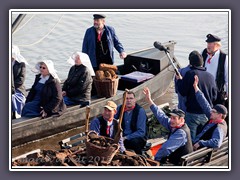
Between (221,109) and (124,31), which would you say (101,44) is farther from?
(221,109)

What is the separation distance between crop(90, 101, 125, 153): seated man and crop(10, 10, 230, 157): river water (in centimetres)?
126

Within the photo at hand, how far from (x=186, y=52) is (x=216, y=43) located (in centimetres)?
72

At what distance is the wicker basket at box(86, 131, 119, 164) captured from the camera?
13.5 m

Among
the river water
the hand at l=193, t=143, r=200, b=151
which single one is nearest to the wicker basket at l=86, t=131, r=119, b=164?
the hand at l=193, t=143, r=200, b=151

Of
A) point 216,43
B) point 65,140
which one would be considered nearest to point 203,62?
point 216,43

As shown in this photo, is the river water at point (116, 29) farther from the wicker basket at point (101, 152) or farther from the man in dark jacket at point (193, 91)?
the wicker basket at point (101, 152)

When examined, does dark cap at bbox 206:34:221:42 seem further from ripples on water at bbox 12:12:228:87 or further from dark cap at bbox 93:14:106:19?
dark cap at bbox 93:14:106:19

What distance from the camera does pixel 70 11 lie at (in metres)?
14.1

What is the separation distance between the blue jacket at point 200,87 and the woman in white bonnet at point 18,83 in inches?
95.8

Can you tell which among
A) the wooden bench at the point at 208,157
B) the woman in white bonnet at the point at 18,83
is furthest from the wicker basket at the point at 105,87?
the wooden bench at the point at 208,157

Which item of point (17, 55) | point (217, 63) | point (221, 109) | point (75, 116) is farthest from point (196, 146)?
point (17, 55)

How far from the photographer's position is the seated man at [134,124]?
14109 millimetres

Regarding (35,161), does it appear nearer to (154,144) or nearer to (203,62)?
(154,144)

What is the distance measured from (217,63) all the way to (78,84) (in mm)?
2134
